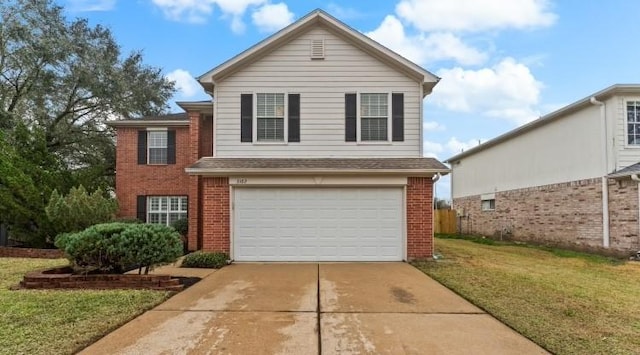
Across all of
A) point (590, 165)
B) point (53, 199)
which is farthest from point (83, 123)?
point (590, 165)

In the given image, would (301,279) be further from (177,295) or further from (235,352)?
(235,352)

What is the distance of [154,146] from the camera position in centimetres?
1617

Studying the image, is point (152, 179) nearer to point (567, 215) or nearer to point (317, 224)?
point (317, 224)

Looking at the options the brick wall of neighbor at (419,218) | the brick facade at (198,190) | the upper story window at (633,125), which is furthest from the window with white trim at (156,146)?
the upper story window at (633,125)

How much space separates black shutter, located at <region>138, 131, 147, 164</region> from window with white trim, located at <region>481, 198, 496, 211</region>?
54.5 feet

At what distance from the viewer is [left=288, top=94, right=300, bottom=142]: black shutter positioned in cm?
1281

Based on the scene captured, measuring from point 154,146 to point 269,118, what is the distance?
5616 mm

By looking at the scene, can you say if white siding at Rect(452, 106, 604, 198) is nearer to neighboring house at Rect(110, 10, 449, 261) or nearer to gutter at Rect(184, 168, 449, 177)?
neighboring house at Rect(110, 10, 449, 261)

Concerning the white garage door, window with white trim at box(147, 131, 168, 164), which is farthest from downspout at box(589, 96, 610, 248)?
window with white trim at box(147, 131, 168, 164)

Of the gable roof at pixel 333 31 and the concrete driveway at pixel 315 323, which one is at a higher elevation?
the gable roof at pixel 333 31

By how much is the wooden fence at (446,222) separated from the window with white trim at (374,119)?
1620 centimetres

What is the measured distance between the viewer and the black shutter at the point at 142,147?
634 inches

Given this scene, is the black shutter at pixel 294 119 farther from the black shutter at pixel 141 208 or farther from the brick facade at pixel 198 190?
the black shutter at pixel 141 208

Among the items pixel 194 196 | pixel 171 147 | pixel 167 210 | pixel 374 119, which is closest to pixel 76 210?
pixel 167 210
